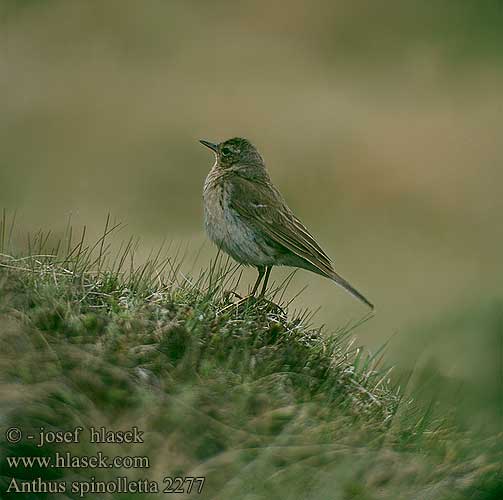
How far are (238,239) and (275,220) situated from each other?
13.9 inches

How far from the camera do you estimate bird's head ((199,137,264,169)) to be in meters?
9.50

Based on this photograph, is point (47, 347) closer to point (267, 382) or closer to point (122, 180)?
point (267, 382)

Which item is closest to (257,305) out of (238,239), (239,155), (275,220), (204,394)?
(204,394)

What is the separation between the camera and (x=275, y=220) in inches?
345

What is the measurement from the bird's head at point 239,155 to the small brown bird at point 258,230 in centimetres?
32

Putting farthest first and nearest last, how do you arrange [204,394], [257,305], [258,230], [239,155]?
[239,155], [258,230], [257,305], [204,394]

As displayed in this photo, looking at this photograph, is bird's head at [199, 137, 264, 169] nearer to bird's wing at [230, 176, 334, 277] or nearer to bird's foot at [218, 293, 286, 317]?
bird's wing at [230, 176, 334, 277]

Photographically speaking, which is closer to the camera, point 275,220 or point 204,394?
point 204,394

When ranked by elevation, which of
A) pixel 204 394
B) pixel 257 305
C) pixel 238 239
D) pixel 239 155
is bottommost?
pixel 204 394

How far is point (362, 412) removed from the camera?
6.20 metres

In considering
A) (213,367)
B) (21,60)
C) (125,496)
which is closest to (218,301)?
(213,367)

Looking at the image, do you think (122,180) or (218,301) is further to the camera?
(122,180)

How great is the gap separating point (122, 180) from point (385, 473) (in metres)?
17.8

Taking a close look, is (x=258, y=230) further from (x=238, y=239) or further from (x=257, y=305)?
(x=257, y=305)
